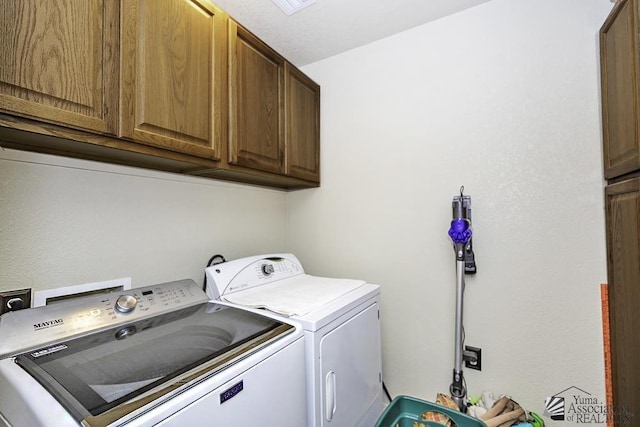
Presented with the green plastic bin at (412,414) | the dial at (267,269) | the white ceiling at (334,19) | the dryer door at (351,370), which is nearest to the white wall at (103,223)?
the dial at (267,269)

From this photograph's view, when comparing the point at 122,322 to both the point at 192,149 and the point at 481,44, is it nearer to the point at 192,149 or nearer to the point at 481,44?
the point at 192,149

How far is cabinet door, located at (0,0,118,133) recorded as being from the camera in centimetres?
76

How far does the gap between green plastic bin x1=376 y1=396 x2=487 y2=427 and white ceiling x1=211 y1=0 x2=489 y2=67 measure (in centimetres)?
207

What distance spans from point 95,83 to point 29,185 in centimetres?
48

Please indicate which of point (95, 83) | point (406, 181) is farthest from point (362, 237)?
point (95, 83)

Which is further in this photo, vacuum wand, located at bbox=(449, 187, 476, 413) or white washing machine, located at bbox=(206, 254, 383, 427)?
vacuum wand, located at bbox=(449, 187, 476, 413)

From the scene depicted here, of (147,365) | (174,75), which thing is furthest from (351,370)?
(174,75)

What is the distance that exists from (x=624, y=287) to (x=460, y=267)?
60cm

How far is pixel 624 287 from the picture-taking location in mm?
1166

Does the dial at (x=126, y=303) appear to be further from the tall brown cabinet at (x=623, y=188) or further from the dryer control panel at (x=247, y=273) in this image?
the tall brown cabinet at (x=623, y=188)

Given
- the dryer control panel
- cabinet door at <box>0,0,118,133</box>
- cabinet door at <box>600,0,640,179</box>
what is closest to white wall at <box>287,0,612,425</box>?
Answer: cabinet door at <box>600,0,640,179</box>

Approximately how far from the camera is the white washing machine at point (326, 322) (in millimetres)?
1103

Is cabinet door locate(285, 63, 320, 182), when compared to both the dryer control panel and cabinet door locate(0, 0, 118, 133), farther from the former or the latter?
cabinet door locate(0, 0, 118, 133)

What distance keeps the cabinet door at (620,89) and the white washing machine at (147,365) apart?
1463 mm
